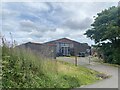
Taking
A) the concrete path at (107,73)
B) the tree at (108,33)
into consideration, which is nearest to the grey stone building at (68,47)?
the tree at (108,33)

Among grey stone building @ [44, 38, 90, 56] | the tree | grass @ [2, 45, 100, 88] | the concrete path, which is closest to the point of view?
grass @ [2, 45, 100, 88]

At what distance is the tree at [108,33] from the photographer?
24.4 meters

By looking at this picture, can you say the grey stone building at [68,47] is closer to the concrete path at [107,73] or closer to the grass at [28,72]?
the concrete path at [107,73]

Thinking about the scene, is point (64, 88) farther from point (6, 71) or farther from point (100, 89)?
point (6, 71)

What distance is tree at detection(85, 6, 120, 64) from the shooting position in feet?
80.1

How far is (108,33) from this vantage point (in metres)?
24.5

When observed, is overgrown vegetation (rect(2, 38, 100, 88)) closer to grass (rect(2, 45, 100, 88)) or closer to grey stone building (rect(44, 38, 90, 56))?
grass (rect(2, 45, 100, 88))

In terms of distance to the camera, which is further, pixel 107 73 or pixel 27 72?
pixel 107 73

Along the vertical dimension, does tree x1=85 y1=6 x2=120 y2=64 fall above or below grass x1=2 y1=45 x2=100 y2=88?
above

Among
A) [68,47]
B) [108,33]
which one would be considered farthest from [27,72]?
[68,47]

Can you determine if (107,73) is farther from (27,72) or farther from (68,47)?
(68,47)

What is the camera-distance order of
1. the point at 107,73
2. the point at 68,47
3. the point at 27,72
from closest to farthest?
1. the point at 27,72
2. the point at 107,73
3. the point at 68,47

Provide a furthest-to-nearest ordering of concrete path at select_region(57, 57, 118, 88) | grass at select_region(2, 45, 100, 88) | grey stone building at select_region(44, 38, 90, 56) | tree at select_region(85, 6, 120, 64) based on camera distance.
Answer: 1. grey stone building at select_region(44, 38, 90, 56)
2. tree at select_region(85, 6, 120, 64)
3. concrete path at select_region(57, 57, 118, 88)
4. grass at select_region(2, 45, 100, 88)

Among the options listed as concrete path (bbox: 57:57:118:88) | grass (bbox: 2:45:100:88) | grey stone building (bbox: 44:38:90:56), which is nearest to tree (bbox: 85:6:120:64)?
concrete path (bbox: 57:57:118:88)
